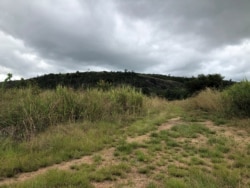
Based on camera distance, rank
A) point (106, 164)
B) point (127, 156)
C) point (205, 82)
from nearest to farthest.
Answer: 1. point (106, 164)
2. point (127, 156)
3. point (205, 82)

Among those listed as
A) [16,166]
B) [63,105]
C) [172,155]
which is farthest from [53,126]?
[172,155]

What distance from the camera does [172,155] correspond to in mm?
4680

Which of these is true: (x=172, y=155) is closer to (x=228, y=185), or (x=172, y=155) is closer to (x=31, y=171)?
(x=228, y=185)

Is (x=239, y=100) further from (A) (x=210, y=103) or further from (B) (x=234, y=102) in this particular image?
(A) (x=210, y=103)

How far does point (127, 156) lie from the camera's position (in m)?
4.57

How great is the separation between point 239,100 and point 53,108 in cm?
644

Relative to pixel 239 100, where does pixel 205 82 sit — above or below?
above

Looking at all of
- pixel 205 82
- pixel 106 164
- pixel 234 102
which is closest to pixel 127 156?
pixel 106 164

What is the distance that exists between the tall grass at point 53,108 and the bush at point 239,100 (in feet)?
11.7

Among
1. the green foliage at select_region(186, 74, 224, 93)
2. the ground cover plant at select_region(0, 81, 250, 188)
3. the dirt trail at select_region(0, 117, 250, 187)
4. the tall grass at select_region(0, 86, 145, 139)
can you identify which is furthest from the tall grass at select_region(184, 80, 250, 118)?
the green foliage at select_region(186, 74, 224, 93)

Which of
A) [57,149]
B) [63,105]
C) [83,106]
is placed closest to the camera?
[57,149]

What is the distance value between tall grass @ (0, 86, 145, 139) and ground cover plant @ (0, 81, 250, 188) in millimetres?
243

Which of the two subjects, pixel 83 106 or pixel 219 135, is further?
pixel 83 106

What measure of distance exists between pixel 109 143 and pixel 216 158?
2.28 metres
